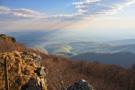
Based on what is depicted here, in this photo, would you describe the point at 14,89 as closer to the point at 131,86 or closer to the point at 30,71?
the point at 30,71

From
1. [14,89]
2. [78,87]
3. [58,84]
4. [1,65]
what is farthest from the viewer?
[58,84]

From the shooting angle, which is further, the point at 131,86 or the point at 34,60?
the point at 131,86

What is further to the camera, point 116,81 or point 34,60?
point 116,81

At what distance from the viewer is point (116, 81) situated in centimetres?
2112

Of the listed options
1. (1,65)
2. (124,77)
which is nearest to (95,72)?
(124,77)

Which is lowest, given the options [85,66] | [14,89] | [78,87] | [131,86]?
[131,86]

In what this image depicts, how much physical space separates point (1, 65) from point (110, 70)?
22.8 m

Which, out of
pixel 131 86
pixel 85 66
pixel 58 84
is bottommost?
pixel 131 86

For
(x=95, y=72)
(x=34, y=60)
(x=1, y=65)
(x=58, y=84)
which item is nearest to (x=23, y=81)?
(x=1, y=65)

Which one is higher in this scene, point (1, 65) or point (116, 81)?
point (1, 65)

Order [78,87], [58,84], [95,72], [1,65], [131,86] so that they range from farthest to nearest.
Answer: [95,72]
[131,86]
[58,84]
[1,65]
[78,87]

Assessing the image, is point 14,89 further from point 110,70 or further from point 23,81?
point 110,70

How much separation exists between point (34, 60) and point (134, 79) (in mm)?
19950

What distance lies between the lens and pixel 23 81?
8.20 meters
